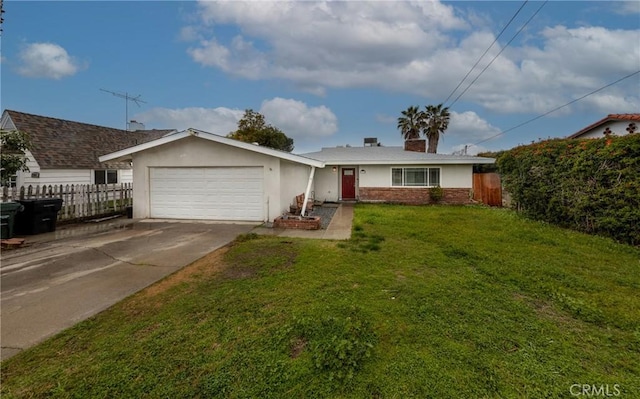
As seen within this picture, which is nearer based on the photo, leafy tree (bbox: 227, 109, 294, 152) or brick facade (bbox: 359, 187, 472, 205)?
brick facade (bbox: 359, 187, 472, 205)

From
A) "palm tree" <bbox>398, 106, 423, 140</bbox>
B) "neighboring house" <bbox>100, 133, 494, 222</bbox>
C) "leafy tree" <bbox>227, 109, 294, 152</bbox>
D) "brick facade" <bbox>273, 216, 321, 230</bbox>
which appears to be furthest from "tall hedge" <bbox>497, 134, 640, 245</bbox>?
"leafy tree" <bbox>227, 109, 294, 152</bbox>

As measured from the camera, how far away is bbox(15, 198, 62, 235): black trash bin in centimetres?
845

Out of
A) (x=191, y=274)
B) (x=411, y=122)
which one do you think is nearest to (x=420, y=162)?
(x=191, y=274)

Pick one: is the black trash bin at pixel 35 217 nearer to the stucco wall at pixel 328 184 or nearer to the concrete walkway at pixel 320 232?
the concrete walkway at pixel 320 232

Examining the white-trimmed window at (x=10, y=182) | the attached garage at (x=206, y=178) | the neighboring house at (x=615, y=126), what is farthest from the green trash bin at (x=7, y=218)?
the neighboring house at (x=615, y=126)

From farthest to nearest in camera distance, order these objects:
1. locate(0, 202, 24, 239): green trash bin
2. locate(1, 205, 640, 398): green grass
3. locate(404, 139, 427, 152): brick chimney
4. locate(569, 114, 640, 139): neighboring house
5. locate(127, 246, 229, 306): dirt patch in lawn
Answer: locate(404, 139, 427, 152): brick chimney < locate(569, 114, 640, 139): neighboring house < locate(0, 202, 24, 239): green trash bin < locate(127, 246, 229, 306): dirt patch in lawn < locate(1, 205, 640, 398): green grass

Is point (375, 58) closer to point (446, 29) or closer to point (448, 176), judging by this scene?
point (446, 29)

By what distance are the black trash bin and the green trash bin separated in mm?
371

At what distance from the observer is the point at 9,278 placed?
499 cm

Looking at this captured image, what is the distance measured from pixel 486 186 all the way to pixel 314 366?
16858 millimetres

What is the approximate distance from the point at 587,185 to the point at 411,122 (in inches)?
902

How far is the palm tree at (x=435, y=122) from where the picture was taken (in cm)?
2934

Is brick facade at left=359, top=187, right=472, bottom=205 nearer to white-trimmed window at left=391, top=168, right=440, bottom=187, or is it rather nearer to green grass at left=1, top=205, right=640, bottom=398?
white-trimmed window at left=391, top=168, right=440, bottom=187

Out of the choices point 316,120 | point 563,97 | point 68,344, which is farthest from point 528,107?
point 68,344
